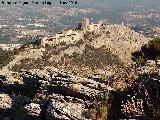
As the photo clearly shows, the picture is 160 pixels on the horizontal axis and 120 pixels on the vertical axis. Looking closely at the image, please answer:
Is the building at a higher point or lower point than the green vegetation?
lower

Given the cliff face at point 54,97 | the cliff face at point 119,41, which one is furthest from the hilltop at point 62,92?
the cliff face at point 119,41

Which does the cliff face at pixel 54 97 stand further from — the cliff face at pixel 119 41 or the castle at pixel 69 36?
the castle at pixel 69 36

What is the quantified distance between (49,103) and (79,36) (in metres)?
66.9

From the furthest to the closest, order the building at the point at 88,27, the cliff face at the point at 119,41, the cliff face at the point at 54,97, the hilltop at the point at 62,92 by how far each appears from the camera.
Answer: the building at the point at 88,27
the cliff face at the point at 119,41
the hilltop at the point at 62,92
the cliff face at the point at 54,97

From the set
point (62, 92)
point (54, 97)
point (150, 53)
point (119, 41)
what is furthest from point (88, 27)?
point (54, 97)

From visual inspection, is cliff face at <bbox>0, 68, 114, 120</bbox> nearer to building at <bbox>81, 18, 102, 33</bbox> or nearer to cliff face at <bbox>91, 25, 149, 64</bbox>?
cliff face at <bbox>91, 25, 149, 64</bbox>

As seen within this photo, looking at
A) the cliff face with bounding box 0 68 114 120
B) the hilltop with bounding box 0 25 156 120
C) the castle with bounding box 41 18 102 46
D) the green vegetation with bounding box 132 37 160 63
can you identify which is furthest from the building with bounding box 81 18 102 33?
the cliff face with bounding box 0 68 114 120

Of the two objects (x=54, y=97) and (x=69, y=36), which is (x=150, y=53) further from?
(x=69, y=36)

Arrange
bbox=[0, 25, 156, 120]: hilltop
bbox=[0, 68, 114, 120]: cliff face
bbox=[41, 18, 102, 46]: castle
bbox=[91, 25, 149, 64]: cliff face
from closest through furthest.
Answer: bbox=[0, 68, 114, 120]: cliff face < bbox=[0, 25, 156, 120]: hilltop < bbox=[91, 25, 149, 64]: cliff face < bbox=[41, 18, 102, 46]: castle

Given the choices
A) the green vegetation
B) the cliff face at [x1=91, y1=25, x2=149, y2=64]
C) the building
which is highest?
the green vegetation

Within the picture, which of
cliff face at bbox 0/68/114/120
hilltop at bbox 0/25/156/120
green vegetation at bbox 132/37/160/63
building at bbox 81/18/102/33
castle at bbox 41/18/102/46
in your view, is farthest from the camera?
building at bbox 81/18/102/33

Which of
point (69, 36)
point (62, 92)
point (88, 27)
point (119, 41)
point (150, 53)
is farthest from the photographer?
point (88, 27)

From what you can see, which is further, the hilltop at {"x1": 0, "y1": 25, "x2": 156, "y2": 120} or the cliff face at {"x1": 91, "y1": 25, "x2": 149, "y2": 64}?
the cliff face at {"x1": 91, "y1": 25, "x2": 149, "y2": 64}

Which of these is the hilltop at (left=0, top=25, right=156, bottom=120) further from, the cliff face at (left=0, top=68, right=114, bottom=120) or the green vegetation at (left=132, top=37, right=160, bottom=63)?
the green vegetation at (left=132, top=37, right=160, bottom=63)
